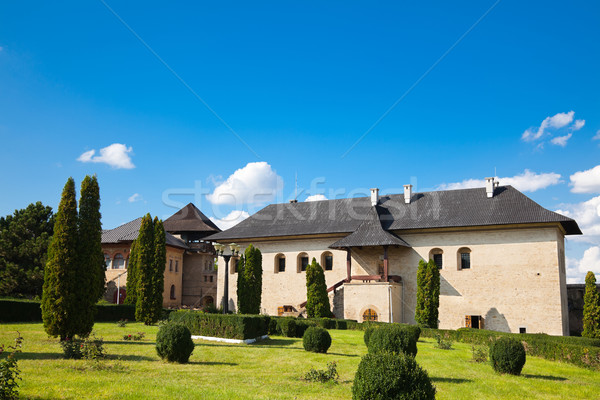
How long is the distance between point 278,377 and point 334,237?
23714 mm

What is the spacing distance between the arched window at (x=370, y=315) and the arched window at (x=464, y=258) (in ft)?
21.2

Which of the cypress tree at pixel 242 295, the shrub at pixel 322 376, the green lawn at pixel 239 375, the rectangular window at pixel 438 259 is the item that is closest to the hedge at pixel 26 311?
the green lawn at pixel 239 375

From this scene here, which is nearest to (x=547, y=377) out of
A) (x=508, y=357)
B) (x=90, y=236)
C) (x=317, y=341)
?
(x=508, y=357)

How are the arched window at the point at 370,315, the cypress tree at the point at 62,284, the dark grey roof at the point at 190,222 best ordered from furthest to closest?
the dark grey roof at the point at 190,222 < the arched window at the point at 370,315 < the cypress tree at the point at 62,284

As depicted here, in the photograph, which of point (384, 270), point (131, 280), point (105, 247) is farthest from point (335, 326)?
point (105, 247)

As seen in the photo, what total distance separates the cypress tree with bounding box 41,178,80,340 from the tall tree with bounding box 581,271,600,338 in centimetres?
2754

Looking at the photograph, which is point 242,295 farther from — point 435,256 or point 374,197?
point 374,197

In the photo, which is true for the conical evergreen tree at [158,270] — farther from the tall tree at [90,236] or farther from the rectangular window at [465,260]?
the rectangular window at [465,260]

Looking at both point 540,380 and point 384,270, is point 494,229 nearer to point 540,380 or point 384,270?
point 384,270

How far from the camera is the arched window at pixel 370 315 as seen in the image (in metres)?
30.8

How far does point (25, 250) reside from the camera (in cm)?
3491

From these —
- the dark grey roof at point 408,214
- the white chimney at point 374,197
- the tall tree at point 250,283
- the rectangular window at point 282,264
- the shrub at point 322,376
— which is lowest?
the shrub at point 322,376

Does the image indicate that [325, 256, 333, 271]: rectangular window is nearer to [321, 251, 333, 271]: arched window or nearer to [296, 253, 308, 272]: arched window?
[321, 251, 333, 271]: arched window

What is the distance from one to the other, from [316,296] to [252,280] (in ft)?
17.2
